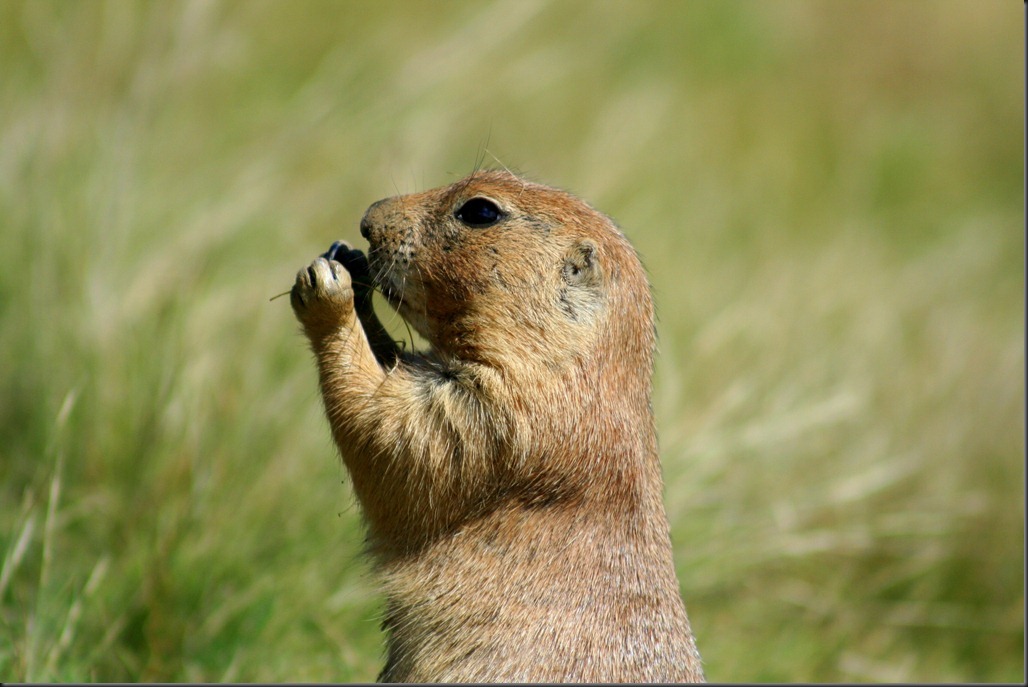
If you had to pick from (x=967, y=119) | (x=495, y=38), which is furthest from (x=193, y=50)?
(x=967, y=119)

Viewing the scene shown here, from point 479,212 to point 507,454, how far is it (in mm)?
843

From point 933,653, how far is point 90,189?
16.0ft

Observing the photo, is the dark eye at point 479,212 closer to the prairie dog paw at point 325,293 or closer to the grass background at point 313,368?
the prairie dog paw at point 325,293

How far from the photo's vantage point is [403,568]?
3.46 metres

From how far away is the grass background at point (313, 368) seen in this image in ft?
14.0

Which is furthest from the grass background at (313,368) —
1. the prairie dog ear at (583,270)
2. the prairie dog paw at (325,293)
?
the prairie dog ear at (583,270)

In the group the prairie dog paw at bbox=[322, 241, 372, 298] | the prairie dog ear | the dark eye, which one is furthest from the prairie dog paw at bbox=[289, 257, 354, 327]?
the prairie dog ear

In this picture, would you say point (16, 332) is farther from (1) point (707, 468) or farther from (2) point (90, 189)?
(1) point (707, 468)

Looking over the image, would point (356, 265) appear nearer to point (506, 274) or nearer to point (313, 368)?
point (506, 274)

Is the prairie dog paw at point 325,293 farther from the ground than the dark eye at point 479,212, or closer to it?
closer to it

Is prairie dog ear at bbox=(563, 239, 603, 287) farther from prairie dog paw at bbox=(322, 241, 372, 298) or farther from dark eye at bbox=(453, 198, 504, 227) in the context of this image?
prairie dog paw at bbox=(322, 241, 372, 298)

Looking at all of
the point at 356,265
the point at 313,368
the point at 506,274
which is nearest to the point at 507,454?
the point at 506,274

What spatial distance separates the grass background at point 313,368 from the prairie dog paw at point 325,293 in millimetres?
870

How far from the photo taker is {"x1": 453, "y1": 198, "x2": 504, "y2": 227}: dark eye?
3.67 metres
